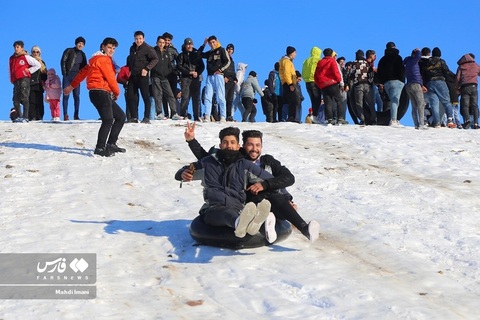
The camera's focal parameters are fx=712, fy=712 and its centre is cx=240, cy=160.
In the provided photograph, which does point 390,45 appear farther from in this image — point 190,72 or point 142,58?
point 142,58

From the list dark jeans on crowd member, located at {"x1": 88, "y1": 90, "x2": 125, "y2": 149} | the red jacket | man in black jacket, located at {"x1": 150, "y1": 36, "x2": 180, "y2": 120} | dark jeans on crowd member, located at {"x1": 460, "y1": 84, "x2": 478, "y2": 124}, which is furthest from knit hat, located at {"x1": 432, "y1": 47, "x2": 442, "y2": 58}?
dark jeans on crowd member, located at {"x1": 88, "y1": 90, "x2": 125, "y2": 149}

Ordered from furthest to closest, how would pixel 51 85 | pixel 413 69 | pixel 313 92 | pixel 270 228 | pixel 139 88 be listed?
pixel 51 85 < pixel 313 92 < pixel 413 69 < pixel 139 88 < pixel 270 228

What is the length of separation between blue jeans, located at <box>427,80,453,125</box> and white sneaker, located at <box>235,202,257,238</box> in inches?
455

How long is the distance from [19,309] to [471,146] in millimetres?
10371

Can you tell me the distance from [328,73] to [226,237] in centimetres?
1009

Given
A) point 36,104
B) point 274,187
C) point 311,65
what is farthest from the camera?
point 36,104

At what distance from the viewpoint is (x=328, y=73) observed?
16.5 m

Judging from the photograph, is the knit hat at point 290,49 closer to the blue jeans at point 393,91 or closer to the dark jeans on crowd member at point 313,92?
the dark jeans on crowd member at point 313,92

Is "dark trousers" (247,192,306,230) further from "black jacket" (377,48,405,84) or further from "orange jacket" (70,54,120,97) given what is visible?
"black jacket" (377,48,405,84)

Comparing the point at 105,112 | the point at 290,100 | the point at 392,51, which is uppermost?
the point at 392,51

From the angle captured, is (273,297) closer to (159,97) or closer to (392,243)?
(392,243)

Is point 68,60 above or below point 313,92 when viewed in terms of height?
above

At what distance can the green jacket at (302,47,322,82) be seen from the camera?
695 inches

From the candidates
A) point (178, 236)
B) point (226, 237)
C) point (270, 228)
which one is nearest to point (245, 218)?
point (270, 228)
